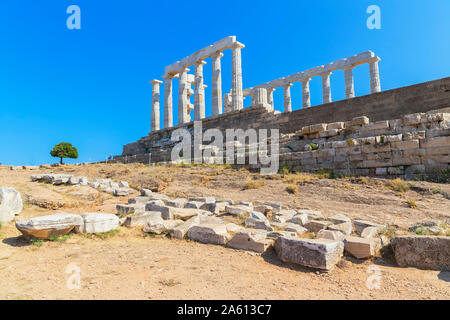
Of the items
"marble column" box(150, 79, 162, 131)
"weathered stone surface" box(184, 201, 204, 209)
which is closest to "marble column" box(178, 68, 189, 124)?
"marble column" box(150, 79, 162, 131)

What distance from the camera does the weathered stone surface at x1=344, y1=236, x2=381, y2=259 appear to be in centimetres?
375

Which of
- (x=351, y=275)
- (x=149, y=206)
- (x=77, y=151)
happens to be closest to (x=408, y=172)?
(x=351, y=275)

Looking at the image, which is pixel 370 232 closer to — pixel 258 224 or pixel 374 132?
pixel 258 224

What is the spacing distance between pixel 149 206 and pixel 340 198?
5.69 m

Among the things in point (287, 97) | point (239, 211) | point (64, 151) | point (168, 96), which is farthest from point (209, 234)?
point (64, 151)

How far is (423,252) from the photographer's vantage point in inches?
139

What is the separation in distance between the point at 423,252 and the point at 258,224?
8.72 ft

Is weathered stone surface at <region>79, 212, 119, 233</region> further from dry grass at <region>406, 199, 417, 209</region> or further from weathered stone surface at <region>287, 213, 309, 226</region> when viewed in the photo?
dry grass at <region>406, 199, 417, 209</region>

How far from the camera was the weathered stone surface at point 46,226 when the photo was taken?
4375mm

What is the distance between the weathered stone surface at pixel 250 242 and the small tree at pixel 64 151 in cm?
4163

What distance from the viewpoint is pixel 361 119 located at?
36.7 ft

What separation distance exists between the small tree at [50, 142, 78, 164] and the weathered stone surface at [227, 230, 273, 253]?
4163 cm
